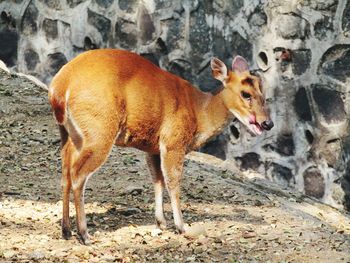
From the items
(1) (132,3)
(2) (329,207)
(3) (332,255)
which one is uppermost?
(1) (132,3)

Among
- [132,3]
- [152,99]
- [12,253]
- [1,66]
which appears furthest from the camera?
[1,66]

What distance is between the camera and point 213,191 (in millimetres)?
7195

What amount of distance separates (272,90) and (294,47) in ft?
1.41

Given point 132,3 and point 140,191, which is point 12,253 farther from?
point 132,3

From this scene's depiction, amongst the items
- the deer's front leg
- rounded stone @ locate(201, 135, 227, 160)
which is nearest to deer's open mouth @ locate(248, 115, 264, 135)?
the deer's front leg

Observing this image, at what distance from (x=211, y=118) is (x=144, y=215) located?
0.87 m

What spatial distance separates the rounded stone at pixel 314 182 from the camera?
7918 millimetres

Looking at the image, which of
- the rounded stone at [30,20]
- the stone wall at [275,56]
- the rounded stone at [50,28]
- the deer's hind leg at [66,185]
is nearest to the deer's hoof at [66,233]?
the deer's hind leg at [66,185]

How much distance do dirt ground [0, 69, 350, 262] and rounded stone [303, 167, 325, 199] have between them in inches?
12.0

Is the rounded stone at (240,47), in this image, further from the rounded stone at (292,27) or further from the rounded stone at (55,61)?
the rounded stone at (55,61)

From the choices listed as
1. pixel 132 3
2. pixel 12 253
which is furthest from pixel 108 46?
pixel 12 253

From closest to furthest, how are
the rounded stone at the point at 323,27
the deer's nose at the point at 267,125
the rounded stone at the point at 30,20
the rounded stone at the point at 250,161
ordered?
1. the deer's nose at the point at 267,125
2. the rounded stone at the point at 323,27
3. the rounded stone at the point at 250,161
4. the rounded stone at the point at 30,20

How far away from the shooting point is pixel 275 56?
809cm

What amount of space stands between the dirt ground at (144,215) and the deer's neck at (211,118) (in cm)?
63
